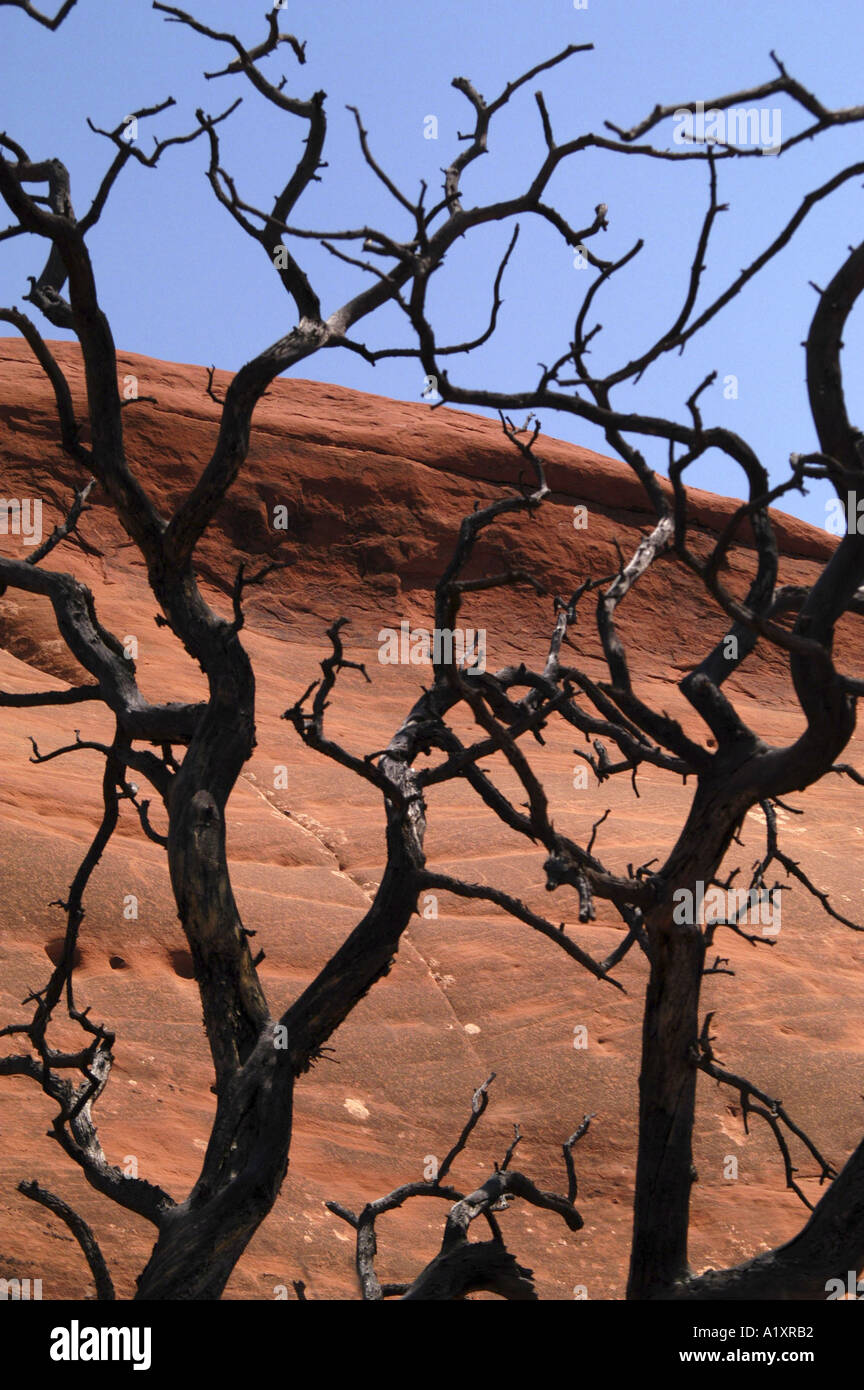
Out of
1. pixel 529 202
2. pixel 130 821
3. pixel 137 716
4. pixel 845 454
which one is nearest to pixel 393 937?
pixel 137 716

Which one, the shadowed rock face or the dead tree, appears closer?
the dead tree

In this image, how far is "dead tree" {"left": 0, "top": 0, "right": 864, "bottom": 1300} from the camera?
327 cm

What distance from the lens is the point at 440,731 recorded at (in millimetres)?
4344

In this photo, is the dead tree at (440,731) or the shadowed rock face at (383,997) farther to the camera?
the shadowed rock face at (383,997)

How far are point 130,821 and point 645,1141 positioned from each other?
8136mm

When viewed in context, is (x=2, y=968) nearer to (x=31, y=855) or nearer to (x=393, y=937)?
(x=31, y=855)

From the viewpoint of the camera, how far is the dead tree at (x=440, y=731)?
10.7 ft

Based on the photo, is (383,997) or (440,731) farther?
(383,997)

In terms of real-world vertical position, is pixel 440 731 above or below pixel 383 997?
above

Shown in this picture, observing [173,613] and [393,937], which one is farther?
[173,613]

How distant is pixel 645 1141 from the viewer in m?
3.70

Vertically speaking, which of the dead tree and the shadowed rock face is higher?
the dead tree

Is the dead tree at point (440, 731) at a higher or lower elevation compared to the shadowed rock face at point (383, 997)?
higher

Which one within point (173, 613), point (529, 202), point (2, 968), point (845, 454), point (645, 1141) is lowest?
point (2, 968)
